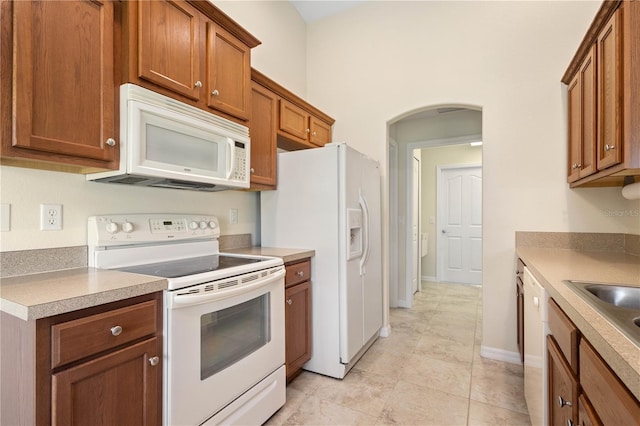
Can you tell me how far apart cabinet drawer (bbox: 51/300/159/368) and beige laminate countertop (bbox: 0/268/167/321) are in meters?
0.05

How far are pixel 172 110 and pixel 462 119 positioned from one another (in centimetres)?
341

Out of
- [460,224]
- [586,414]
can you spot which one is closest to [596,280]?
[586,414]

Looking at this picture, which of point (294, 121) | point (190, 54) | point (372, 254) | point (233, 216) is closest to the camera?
point (190, 54)

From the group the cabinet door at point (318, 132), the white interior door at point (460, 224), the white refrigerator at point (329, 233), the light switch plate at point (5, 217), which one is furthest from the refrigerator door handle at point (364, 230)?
the white interior door at point (460, 224)

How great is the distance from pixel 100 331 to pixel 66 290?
7.3 inches

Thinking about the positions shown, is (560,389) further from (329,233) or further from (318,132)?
(318,132)

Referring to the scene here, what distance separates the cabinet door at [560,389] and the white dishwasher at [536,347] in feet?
0.17

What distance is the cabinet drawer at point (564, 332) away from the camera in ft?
3.13

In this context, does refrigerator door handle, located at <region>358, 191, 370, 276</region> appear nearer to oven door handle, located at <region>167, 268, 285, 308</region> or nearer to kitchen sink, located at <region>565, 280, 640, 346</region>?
oven door handle, located at <region>167, 268, 285, 308</region>

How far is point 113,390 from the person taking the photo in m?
1.11

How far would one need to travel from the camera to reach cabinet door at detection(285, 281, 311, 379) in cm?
207

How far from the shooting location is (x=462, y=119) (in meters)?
3.81

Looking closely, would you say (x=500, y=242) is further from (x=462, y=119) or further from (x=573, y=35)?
(x=462, y=119)

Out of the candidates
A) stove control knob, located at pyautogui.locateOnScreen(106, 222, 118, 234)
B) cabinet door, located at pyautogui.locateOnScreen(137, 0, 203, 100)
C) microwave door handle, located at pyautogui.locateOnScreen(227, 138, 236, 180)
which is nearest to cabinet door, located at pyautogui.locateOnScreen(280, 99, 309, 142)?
microwave door handle, located at pyautogui.locateOnScreen(227, 138, 236, 180)
